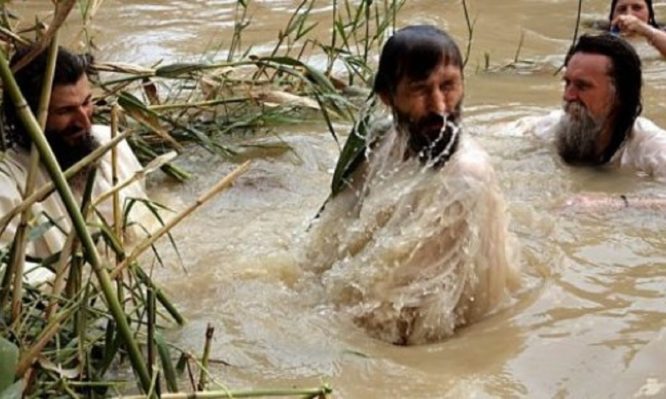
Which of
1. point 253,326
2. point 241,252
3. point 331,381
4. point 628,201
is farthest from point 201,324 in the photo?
point 628,201

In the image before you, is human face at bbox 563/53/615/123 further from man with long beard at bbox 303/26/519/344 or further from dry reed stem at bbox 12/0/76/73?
dry reed stem at bbox 12/0/76/73

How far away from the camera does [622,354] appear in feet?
10.5

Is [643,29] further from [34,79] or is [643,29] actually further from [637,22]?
[34,79]

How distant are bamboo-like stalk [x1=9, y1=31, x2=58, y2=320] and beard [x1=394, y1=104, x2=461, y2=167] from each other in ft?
4.85

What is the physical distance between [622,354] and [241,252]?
1620 millimetres

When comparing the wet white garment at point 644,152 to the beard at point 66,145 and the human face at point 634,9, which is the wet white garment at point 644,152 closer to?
the human face at point 634,9

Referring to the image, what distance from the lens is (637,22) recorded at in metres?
6.74

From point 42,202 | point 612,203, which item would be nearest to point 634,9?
point 612,203

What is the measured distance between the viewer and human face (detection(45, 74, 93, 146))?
4.02 m

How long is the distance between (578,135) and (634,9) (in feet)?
7.85

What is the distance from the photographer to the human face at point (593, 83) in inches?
198

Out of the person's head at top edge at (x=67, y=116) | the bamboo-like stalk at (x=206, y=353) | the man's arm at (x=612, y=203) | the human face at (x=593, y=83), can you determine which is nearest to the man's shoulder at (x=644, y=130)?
the human face at (x=593, y=83)

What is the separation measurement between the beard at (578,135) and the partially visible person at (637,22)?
1.76 metres

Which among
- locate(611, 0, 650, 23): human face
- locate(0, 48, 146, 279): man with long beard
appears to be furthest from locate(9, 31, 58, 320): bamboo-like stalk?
locate(611, 0, 650, 23): human face
